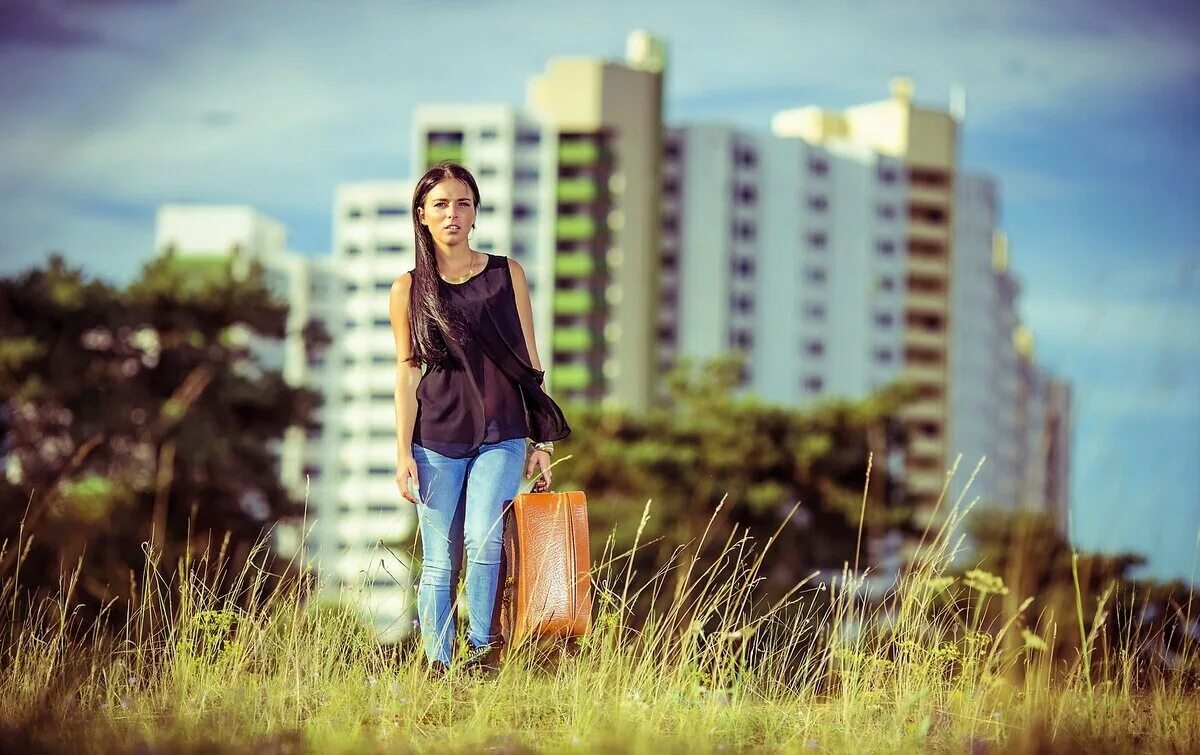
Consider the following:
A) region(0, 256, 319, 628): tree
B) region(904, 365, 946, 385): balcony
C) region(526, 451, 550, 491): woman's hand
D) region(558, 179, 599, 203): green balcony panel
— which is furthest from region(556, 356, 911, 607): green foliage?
region(904, 365, 946, 385): balcony

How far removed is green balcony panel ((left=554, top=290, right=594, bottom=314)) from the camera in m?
89.9

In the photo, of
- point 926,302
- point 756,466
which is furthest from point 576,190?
point 756,466

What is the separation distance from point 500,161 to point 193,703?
91.1 m

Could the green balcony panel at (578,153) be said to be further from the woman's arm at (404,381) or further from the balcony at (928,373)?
the woman's arm at (404,381)

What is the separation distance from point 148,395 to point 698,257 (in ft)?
203

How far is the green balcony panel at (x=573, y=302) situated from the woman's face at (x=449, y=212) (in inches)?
3303

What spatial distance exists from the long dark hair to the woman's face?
30 mm

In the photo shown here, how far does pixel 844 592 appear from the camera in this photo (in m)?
5.43

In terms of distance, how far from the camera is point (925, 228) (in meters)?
102

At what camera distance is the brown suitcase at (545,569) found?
550 centimetres

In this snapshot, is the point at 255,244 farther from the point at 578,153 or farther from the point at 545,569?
the point at 545,569

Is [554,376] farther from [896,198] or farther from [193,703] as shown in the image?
[193,703]

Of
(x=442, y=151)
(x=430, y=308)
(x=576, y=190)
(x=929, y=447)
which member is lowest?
(x=929, y=447)

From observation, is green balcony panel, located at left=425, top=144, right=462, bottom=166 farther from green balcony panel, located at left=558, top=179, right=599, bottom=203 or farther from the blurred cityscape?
green balcony panel, located at left=558, top=179, right=599, bottom=203
